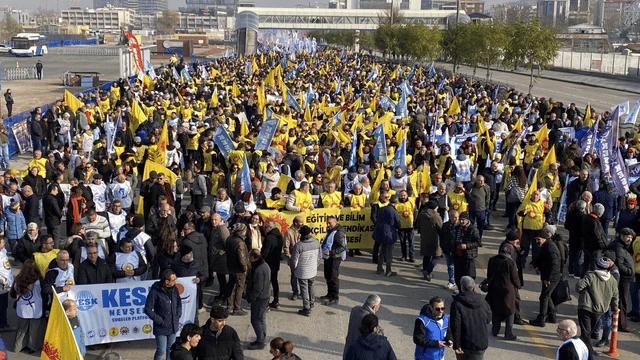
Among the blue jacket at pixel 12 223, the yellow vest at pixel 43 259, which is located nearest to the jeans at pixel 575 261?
the yellow vest at pixel 43 259

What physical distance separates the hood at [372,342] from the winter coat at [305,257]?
3.50 m

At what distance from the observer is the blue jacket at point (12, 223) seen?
12570 millimetres

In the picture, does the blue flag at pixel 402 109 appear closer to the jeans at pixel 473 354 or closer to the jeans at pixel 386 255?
the jeans at pixel 386 255

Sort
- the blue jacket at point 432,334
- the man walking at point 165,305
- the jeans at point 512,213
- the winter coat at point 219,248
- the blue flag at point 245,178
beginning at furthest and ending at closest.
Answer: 1. the jeans at point 512,213
2. the blue flag at point 245,178
3. the winter coat at point 219,248
4. the man walking at point 165,305
5. the blue jacket at point 432,334

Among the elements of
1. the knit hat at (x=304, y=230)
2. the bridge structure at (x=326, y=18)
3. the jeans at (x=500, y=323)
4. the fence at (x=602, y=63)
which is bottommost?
the jeans at (x=500, y=323)

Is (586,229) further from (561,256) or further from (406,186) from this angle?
(406,186)

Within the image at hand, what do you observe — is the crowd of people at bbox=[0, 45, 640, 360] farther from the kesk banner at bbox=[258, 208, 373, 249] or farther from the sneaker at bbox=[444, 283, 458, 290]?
the kesk banner at bbox=[258, 208, 373, 249]

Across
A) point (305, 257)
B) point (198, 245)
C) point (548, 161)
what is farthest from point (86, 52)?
point (198, 245)

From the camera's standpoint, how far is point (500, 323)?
1013 cm

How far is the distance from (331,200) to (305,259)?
2.89m

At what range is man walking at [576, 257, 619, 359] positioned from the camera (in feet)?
31.0

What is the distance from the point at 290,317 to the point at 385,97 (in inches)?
665

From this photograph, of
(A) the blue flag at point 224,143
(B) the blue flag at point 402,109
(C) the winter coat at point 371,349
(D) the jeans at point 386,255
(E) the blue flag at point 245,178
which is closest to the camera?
(C) the winter coat at point 371,349

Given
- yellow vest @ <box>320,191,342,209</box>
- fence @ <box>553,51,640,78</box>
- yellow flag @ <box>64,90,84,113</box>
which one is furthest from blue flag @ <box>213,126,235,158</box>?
fence @ <box>553,51,640,78</box>
